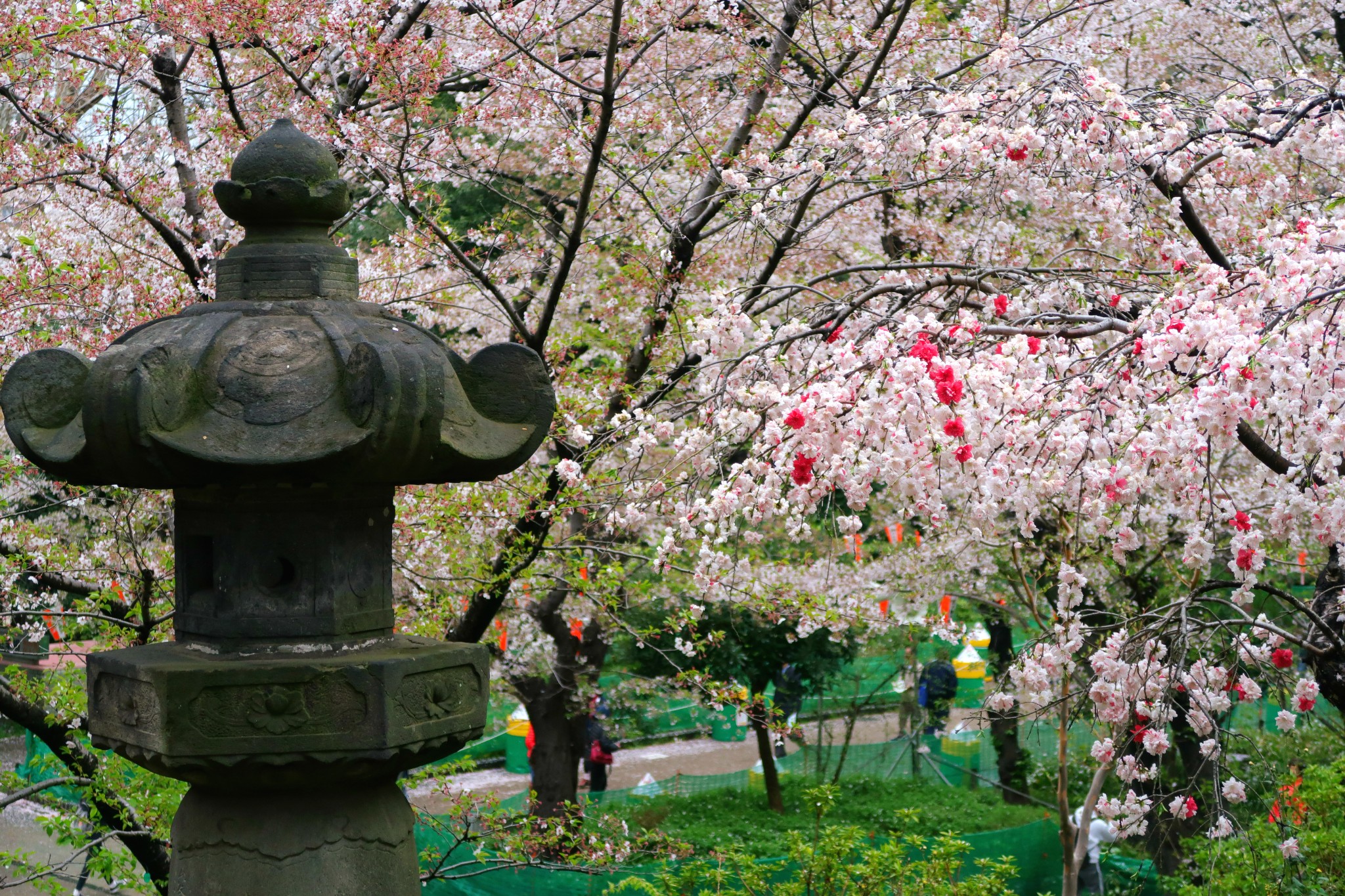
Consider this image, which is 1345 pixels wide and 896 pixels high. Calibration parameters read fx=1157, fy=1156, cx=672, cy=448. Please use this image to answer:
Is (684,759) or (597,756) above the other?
(597,756)

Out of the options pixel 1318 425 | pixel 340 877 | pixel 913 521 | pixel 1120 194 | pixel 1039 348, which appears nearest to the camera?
pixel 340 877

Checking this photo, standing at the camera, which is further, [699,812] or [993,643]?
[993,643]

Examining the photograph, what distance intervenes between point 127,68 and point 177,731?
5.64m

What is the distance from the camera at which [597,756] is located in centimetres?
1359

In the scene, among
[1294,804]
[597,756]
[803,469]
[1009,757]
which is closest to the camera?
[803,469]

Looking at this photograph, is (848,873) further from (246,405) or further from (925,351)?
(246,405)

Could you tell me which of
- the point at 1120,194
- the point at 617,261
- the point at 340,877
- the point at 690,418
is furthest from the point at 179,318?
the point at 617,261

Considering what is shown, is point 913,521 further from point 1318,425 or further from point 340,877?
point 340,877

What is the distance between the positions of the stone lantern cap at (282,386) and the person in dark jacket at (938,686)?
39.9 feet

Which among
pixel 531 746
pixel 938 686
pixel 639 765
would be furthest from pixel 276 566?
pixel 639 765

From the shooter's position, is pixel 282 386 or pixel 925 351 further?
pixel 925 351

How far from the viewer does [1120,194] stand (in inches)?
189

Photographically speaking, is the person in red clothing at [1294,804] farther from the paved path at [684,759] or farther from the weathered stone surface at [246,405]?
the paved path at [684,759]

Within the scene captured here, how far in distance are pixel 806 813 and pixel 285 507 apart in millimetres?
11187
